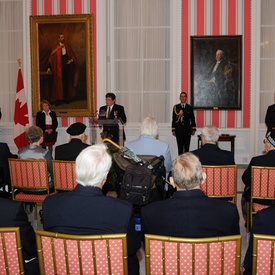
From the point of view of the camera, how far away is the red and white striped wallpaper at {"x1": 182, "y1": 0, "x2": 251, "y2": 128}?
10.4 meters

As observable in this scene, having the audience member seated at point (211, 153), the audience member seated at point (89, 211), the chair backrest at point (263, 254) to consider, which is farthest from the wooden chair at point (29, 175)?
the chair backrest at point (263, 254)

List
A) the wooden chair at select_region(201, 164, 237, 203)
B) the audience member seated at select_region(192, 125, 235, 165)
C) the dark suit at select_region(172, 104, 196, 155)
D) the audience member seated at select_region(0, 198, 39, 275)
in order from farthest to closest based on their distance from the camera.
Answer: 1. the dark suit at select_region(172, 104, 196, 155)
2. the audience member seated at select_region(192, 125, 235, 165)
3. the wooden chair at select_region(201, 164, 237, 203)
4. the audience member seated at select_region(0, 198, 39, 275)

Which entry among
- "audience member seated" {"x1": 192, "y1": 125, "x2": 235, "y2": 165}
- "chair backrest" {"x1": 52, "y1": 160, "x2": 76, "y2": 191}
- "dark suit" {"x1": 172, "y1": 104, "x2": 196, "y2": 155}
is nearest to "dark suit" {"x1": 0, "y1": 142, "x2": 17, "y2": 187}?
"chair backrest" {"x1": 52, "y1": 160, "x2": 76, "y2": 191}

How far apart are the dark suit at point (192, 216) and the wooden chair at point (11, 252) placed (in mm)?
749

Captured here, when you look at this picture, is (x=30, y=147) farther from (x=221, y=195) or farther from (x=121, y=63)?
(x=121, y=63)

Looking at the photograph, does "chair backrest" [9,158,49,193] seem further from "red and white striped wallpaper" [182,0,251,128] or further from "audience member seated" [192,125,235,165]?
"red and white striped wallpaper" [182,0,251,128]

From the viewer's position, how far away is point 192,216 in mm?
2543

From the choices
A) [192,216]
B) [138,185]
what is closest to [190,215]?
[192,216]

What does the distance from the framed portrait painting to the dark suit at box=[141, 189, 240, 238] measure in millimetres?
8139

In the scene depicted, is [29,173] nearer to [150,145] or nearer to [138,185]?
[150,145]

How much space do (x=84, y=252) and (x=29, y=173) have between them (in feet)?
9.84

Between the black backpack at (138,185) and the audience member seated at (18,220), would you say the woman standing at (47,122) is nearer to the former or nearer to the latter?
the black backpack at (138,185)

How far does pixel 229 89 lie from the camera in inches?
414

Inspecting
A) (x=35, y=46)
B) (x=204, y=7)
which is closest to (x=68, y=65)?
(x=35, y=46)
